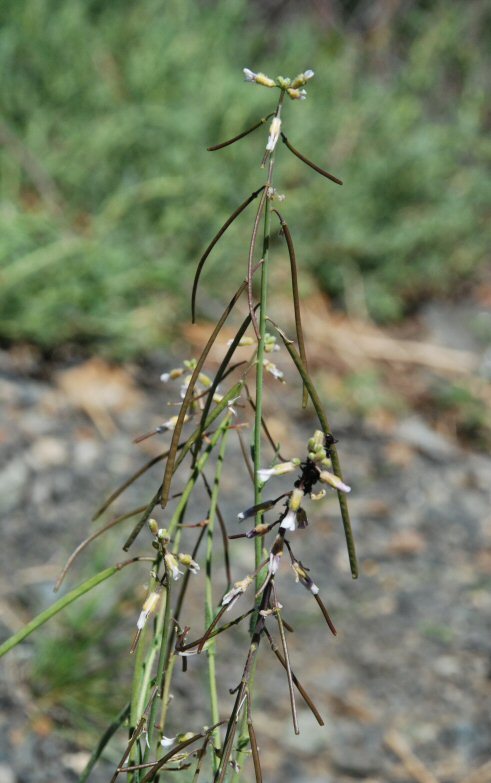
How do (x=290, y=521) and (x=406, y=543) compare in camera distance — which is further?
(x=406, y=543)

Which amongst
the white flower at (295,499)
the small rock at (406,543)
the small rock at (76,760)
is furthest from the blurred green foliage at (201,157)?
the white flower at (295,499)

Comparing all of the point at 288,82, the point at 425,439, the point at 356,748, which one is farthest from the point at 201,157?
the point at 288,82

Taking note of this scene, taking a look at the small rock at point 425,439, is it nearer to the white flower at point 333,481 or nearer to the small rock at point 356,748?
the small rock at point 356,748

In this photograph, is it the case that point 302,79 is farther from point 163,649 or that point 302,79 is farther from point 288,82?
point 163,649

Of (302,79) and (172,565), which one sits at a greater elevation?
(302,79)

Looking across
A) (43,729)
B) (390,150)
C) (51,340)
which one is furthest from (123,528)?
(390,150)

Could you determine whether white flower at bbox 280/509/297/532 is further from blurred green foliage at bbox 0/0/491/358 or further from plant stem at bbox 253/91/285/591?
blurred green foliage at bbox 0/0/491/358
